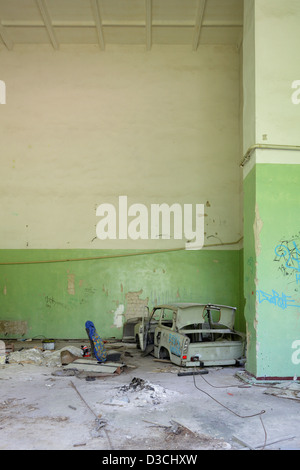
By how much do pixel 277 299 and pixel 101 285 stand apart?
5.57m

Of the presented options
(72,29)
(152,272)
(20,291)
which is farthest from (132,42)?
(20,291)

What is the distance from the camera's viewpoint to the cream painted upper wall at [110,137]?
1103cm

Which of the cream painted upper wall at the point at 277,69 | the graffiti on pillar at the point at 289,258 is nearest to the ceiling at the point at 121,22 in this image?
the cream painted upper wall at the point at 277,69

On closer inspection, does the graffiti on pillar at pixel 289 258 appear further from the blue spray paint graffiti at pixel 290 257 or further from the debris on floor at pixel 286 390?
the debris on floor at pixel 286 390

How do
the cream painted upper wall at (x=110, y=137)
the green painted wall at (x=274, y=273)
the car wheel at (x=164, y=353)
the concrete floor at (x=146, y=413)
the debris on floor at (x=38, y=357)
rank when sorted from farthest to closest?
1. the cream painted upper wall at (x=110, y=137)
2. the debris on floor at (x=38, y=357)
3. the car wheel at (x=164, y=353)
4. the green painted wall at (x=274, y=273)
5. the concrete floor at (x=146, y=413)

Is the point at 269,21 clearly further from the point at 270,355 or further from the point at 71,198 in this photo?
the point at 71,198

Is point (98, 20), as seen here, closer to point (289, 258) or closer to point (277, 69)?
point (277, 69)

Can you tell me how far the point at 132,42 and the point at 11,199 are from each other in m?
5.60

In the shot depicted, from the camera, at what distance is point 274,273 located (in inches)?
256

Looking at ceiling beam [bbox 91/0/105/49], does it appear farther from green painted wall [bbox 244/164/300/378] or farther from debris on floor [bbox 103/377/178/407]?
debris on floor [bbox 103/377/178/407]

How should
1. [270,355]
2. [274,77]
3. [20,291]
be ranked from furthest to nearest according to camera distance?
[20,291] < [274,77] < [270,355]

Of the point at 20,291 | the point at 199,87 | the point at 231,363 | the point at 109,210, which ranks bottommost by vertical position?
the point at 231,363

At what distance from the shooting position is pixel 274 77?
267 inches

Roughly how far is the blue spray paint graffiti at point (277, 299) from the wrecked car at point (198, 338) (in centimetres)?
127
